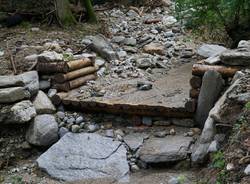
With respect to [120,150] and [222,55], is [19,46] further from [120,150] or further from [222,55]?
[222,55]

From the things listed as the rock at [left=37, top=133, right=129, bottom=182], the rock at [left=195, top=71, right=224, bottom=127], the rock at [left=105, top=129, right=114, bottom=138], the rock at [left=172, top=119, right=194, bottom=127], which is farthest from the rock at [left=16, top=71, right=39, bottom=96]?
the rock at [left=195, top=71, right=224, bottom=127]

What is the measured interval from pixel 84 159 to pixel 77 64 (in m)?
1.60

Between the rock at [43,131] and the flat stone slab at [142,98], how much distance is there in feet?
1.35

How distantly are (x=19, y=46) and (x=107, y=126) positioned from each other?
7.69 ft

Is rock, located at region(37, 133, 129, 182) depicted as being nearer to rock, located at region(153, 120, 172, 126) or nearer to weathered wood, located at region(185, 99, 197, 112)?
rock, located at region(153, 120, 172, 126)

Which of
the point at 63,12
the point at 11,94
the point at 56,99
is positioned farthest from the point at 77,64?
the point at 63,12

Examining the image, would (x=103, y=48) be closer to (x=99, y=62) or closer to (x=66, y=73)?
(x=99, y=62)

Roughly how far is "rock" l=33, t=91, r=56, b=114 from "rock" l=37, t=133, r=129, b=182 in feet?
1.53

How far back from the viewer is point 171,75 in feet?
21.0

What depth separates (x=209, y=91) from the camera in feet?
15.9

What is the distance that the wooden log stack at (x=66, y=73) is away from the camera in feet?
19.2

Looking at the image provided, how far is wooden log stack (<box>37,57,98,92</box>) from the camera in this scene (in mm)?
5859

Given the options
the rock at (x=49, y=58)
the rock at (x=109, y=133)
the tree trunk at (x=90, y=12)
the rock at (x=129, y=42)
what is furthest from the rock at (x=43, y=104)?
the tree trunk at (x=90, y=12)

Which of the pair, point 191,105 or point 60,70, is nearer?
point 191,105
